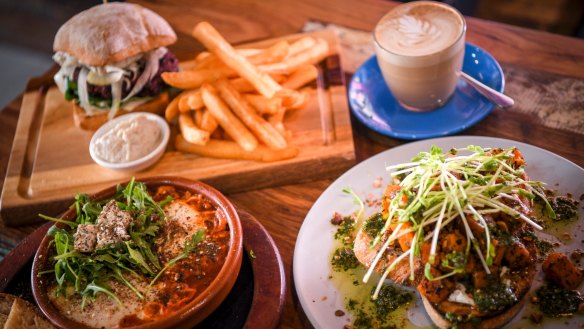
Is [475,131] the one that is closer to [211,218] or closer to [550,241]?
[550,241]

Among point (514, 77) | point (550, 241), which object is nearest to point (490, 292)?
point (550, 241)

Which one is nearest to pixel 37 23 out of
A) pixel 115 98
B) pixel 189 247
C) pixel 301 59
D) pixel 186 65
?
pixel 186 65

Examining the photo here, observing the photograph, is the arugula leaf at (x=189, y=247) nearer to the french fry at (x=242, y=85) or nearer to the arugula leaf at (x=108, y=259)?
the arugula leaf at (x=108, y=259)

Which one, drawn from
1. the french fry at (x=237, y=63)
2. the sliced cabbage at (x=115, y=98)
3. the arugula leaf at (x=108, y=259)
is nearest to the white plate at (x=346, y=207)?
the arugula leaf at (x=108, y=259)

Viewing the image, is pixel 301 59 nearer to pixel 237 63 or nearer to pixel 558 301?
pixel 237 63

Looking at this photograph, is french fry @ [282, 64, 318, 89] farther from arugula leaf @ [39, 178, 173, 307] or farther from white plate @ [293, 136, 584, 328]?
arugula leaf @ [39, 178, 173, 307]

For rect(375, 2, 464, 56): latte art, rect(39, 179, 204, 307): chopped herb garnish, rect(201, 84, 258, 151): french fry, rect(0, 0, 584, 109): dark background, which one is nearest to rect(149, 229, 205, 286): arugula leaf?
rect(39, 179, 204, 307): chopped herb garnish
